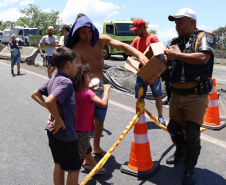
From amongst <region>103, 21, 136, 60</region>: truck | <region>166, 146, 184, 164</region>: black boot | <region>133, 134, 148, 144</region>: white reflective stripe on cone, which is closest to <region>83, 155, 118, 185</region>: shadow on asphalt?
<region>133, 134, 148, 144</region>: white reflective stripe on cone

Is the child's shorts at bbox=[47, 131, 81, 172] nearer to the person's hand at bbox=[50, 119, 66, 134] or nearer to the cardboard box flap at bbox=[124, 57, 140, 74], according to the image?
the person's hand at bbox=[50, 119, 66, 134]

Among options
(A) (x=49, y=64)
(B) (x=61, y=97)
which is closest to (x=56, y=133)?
(B) (x=61, y=97)

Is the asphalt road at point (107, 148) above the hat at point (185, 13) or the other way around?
the other way around

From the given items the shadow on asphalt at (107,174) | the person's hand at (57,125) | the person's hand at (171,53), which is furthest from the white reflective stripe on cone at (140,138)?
the person's hand at (57,125)

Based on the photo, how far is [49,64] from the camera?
8852 millimetres

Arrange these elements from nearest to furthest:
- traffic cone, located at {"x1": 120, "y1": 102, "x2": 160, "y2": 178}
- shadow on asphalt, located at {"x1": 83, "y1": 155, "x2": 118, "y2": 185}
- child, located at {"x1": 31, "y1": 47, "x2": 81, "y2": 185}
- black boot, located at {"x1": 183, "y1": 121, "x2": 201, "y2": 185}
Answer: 1. child, located at {"x1": 31, "y1": 47, "x2": 81, "y2": 185}
2. black boot, located at {"x1": 183, "y1": 121, "x2": 201, "y2": 185}
3. shadow on asphalt, located at {"x1": 83, "y1": 155, "x2": 118, "y2": 185}
4. traffic cone, located at {"x1": 120, "y1": 102, "x2": 160, "y2": 178}

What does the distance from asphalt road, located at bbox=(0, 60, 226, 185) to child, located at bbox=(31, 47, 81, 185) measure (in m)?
0.74

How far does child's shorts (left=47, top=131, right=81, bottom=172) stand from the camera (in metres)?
2.35

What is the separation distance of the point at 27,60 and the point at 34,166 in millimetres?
11886

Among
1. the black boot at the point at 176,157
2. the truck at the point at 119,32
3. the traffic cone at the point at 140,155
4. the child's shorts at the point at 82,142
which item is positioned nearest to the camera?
the child's shorts at the point at 82,142

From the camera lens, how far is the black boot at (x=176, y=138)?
3240 mm

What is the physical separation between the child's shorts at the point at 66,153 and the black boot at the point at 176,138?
4.57 feet

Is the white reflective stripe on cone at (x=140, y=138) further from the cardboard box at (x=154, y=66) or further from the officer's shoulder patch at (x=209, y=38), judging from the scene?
the officer's shoulder patch at (x=209, y=38)

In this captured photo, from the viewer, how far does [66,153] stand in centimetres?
237
